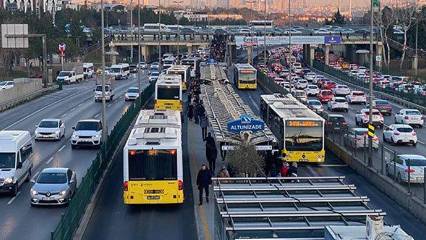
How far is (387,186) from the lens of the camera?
30156 millimetres

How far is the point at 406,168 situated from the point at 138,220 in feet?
30.9

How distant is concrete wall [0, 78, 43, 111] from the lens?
6844 cm

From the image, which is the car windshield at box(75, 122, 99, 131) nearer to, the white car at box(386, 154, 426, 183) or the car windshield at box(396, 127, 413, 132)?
the car windshield at box(396, 127, 413, 132)

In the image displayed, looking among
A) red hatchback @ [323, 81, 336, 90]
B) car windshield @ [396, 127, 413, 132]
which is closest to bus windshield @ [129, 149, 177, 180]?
car windshield @ [396, 127, 413, 132]

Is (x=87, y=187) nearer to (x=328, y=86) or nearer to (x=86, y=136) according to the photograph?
(x=86, y=136)

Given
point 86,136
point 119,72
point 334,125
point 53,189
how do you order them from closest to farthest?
point 53,189, point 86,136, point 334,125, point 119,72

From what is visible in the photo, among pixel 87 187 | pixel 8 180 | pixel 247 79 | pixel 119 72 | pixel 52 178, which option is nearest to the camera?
pixel 87 187

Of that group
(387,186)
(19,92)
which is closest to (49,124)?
(387,186)

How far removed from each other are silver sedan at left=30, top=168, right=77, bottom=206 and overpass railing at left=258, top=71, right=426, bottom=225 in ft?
34.2

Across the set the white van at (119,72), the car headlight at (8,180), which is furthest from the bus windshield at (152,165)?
the white van at (119,72)

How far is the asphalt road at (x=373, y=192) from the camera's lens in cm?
2464

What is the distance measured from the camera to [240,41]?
12038 cm

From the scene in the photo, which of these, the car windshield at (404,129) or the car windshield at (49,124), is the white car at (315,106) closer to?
the car windshield at (404,129)

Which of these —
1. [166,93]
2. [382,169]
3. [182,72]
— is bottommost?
[382,169]
